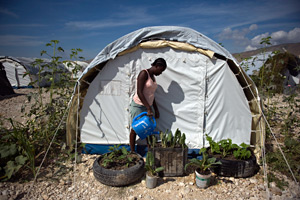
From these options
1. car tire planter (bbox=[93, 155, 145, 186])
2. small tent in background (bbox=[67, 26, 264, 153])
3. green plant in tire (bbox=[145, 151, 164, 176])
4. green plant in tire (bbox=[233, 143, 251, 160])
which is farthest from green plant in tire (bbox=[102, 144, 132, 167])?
green plant in tire (bbox=[233, 143, 251, 160])

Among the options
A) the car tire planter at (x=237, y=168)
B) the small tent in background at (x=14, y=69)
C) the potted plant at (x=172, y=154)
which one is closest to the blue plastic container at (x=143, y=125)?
the potted plant at (x=172, y=154)

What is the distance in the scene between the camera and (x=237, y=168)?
3158 mm

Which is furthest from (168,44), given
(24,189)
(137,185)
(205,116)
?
(24,189)

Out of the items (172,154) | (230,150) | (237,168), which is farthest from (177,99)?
(237,168)

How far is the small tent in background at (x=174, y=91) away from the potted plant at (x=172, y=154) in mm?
739

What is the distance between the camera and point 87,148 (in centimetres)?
405

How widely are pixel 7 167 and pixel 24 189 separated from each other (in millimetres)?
454

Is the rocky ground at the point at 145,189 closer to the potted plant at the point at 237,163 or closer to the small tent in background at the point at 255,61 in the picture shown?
the potted plant at the point at 237,163

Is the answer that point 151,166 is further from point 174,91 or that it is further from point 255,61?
point 255,61

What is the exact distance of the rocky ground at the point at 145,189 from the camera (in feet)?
9.28

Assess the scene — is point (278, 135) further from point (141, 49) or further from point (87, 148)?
point (87, 148)

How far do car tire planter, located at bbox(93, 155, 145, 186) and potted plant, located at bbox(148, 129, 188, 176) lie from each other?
36cm

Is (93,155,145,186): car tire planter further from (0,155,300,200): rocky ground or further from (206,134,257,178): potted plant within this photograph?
(206,134,257,178): potted plant

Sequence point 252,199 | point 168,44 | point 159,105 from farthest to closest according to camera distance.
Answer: point 159,105 < point 168,44 < point 252,199
